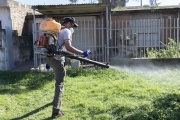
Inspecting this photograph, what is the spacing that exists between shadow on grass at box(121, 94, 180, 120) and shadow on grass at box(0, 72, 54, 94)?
356 centimetres

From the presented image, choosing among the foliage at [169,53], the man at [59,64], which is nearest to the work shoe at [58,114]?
the man at [59,64]

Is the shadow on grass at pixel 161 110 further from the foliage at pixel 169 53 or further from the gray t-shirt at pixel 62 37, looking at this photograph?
the foliage at pixel 169 53

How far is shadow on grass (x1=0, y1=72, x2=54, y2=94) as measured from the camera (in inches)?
283

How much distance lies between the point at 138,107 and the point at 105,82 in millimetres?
2454

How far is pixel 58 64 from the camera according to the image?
16.3ft

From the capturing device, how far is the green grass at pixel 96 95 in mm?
4864

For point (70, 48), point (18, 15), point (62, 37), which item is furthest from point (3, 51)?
point (70, 48)

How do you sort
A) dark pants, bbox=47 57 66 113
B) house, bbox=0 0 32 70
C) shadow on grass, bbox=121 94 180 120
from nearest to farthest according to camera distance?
shadow on grass, bbox=121 94 180 120, dark pants, bbox=47 57 66 113, house, bbox=0 0 32 70

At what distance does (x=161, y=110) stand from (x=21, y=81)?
4.87 metres

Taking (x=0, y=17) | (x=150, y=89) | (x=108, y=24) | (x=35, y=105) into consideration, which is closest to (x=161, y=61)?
(x=108, y=24)

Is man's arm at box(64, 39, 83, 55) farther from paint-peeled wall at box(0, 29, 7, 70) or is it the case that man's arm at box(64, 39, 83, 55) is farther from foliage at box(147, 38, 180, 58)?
paint-peeled wall at box(0, 29, 7, 70)

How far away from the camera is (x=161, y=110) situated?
4.54m

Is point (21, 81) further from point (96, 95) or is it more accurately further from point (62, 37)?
point (62, 37)

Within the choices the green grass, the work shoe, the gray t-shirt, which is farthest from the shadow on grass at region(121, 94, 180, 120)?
the gray t-shirt
